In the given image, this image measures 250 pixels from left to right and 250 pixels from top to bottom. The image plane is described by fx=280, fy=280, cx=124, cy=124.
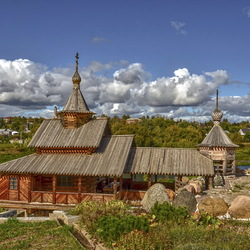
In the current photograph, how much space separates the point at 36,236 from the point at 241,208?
874 centimetres

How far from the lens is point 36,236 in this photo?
36.6 feet

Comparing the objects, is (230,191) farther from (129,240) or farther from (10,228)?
(10,228)

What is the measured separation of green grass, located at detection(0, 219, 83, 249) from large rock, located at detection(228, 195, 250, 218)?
22.4ft

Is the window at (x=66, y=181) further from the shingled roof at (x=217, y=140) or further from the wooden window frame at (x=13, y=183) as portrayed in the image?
the shingled roof at (x=217, y=140)

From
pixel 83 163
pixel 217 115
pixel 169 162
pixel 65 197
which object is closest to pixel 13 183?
pixel 65 197

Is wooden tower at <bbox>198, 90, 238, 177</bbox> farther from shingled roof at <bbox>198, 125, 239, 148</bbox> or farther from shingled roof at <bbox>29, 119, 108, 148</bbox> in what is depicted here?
shingled roof at <bbox>29, 119, 108, 148</bbox>

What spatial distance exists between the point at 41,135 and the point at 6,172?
3.56 m

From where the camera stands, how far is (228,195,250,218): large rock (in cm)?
1223

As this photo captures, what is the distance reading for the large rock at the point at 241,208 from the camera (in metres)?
12.2

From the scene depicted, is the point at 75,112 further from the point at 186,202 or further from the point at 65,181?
the point at 186,202

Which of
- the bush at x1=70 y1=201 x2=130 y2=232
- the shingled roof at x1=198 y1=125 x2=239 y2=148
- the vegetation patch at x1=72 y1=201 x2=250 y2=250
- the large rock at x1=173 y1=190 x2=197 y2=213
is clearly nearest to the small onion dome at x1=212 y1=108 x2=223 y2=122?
the shingled roof at x1=198 y1=125 x2=239 y2=148

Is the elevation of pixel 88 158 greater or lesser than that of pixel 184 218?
greater

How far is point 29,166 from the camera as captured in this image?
60.5ft

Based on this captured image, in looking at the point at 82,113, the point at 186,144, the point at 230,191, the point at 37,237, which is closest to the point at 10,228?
the point at 37,237
